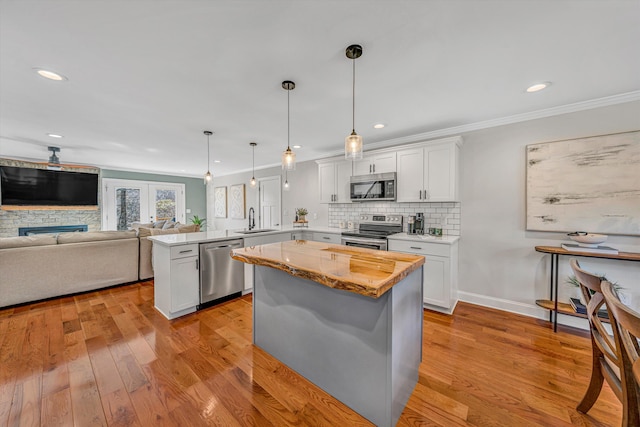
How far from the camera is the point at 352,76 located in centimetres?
204

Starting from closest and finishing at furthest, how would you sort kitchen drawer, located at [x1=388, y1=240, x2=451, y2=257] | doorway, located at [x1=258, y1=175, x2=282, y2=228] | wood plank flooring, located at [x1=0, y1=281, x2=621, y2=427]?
wood plank flooring, located at [x1=0, y1=281, x2=621, y2=427], kitchen drawer, located at [x1=388, y1=240, x2=451, y2=257], doorway, located at [x1=258, y1=175, x2=282, y2=228]

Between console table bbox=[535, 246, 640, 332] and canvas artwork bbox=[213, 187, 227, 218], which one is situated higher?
canvas artwork bbox=[213, 187, 227, 218]

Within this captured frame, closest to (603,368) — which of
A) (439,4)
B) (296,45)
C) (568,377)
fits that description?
(568,377)

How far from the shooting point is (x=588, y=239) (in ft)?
7.84

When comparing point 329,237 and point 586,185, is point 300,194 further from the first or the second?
point 586,185

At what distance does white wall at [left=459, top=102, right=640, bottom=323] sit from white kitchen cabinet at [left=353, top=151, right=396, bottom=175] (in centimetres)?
94

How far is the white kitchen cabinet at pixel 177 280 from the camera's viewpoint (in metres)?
2.77

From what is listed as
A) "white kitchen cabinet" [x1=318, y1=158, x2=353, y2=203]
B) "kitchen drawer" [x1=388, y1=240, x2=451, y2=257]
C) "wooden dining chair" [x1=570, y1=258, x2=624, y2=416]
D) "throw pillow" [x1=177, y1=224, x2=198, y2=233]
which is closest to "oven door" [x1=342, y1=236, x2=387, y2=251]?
"kitchen drawer" [x1=388, y1=240, x2=451, y2=257]

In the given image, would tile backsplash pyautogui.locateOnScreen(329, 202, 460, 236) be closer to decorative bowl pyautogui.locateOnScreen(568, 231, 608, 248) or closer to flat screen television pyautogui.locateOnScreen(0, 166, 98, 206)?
decorative bowl pyautogui.locateOnScreen(568, 231, 608, 248)

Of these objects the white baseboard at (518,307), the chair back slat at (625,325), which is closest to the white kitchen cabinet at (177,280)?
the chair back slat at (625,325)

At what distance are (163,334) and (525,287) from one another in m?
4.12

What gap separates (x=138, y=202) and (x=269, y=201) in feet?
13.0

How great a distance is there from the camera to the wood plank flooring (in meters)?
1.50

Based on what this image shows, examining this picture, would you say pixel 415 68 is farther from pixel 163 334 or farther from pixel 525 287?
pixel 163 334
